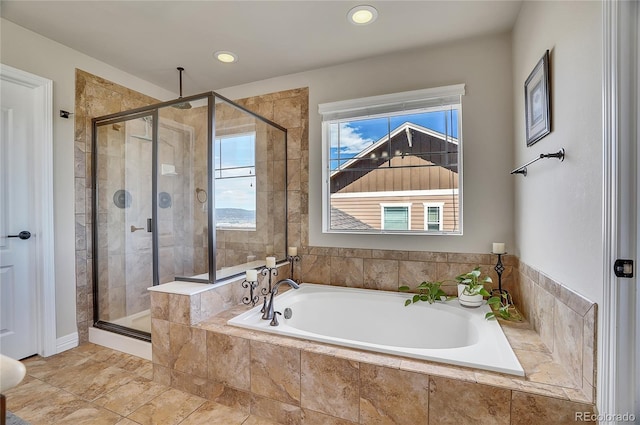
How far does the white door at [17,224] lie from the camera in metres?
2.12

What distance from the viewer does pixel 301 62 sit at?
106 inches

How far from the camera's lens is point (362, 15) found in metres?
2.04

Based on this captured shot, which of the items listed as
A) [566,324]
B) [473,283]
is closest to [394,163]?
[473,283]

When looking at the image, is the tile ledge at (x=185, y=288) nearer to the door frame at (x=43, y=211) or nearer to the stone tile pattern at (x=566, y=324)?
the door frame at (x=43, y=211)

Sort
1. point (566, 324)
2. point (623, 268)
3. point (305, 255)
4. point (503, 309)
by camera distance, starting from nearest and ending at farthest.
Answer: point (623, 268) → point (566, 324) → point (503, 309) → point (305, 255)

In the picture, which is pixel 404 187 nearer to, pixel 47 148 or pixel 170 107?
pixel 170 107

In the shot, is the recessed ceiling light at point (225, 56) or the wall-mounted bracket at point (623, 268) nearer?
the wall-mounted bracket at point (623, 268)

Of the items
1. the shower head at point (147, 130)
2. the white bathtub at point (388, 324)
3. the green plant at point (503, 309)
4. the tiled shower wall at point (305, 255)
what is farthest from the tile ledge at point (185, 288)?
the green plant at point (503, 309)

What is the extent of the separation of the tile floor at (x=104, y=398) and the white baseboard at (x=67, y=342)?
0.10 m

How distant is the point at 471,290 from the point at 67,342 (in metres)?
3.27

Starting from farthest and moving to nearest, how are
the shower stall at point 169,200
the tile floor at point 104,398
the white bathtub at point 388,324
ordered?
the shower stall at point 169,200, the tile floor at point 104,398, the white bathtub at point 388,324

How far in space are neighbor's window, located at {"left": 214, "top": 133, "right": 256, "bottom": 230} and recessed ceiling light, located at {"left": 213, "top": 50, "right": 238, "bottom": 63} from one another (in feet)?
2.26

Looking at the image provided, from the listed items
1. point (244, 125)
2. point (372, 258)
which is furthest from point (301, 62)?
point (372, 258)

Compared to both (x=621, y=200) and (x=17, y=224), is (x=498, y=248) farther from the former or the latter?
(x=17, y=224)
